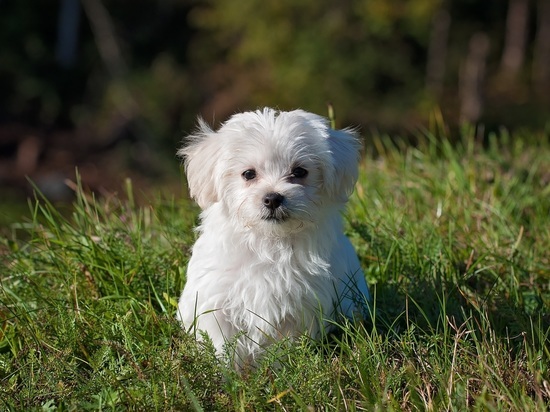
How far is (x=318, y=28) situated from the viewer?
55.9 feet

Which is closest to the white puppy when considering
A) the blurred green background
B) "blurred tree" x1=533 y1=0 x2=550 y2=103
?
the blurred green background

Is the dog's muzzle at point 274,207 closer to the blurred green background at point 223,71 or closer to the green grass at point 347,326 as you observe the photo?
the green grass at point 347,326

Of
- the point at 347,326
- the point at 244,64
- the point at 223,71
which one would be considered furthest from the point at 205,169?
the point at 223,71

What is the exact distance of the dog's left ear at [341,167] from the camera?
12.4 ft

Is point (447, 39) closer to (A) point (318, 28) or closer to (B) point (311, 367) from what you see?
(A) point (318, 28)

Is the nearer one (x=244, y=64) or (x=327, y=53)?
(x=327, y=53)

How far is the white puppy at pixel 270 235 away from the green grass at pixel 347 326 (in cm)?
16

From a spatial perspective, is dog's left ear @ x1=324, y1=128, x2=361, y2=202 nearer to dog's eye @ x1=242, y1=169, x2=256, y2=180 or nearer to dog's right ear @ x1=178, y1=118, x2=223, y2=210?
dog's eye @ x1=242, y1=169, x2=256, y2=180

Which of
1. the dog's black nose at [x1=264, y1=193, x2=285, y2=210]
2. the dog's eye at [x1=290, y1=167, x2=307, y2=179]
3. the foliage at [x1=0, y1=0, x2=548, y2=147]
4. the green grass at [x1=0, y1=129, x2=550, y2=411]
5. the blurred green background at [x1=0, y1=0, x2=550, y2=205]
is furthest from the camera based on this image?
the foliage at [x1=0, y1=0, x2=548, y2=147]

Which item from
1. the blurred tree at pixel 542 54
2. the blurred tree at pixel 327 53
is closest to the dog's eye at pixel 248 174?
the blurred tree at pixel 327 53

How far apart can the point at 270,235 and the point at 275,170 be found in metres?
0.30

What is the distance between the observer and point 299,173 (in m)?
3.77

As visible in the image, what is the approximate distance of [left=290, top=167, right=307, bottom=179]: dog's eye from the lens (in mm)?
3752

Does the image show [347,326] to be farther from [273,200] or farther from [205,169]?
[205,169]
